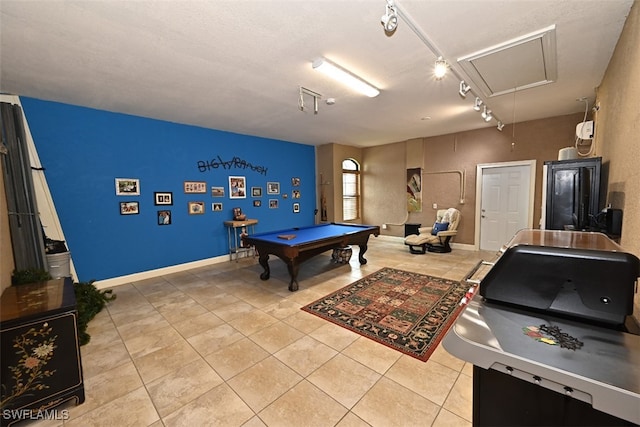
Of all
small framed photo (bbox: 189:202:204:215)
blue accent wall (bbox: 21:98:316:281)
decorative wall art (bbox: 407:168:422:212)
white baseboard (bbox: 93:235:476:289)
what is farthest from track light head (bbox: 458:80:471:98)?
small framed photo (bbox: 189:202:204:215)

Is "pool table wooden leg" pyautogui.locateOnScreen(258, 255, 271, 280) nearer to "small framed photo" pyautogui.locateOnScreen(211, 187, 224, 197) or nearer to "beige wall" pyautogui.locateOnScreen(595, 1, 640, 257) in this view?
"small framed photo" pyautogui.locateOnScreen(211, 187, 224, 197)

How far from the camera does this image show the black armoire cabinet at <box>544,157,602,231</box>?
2.53 m

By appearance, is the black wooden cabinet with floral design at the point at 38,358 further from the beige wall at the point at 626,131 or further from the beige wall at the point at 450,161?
the beige wall at the point at 450,161

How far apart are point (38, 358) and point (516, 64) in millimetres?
5050

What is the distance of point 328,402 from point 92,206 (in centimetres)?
450

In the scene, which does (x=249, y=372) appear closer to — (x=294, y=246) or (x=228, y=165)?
(x=294, y=246)

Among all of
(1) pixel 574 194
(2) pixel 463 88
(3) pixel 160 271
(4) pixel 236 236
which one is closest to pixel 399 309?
(1) pixel 574 194

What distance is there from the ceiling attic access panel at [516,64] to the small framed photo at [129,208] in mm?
5243

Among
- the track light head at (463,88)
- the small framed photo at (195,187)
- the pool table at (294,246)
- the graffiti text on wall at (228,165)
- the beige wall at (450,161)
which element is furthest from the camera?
the graffiti text on wall at (228,165)

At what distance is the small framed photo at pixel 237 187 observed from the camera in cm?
567

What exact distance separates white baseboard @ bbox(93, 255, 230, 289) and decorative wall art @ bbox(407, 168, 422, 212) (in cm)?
503

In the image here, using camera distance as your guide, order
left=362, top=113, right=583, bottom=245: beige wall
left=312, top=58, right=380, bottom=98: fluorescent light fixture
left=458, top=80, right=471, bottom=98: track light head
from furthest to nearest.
→ left=362, top=113, right=583, bottom=245: beige wall, left=458, top=80, right=471, bottom=98: track light head, left=312, top=58, right=380, bottom=98: fluorescent light fixture

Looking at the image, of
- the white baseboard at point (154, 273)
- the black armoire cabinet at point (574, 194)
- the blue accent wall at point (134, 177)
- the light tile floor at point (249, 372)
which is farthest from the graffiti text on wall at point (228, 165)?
the black armoire cabinet at point (574, 194)

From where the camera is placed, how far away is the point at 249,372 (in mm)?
2113
